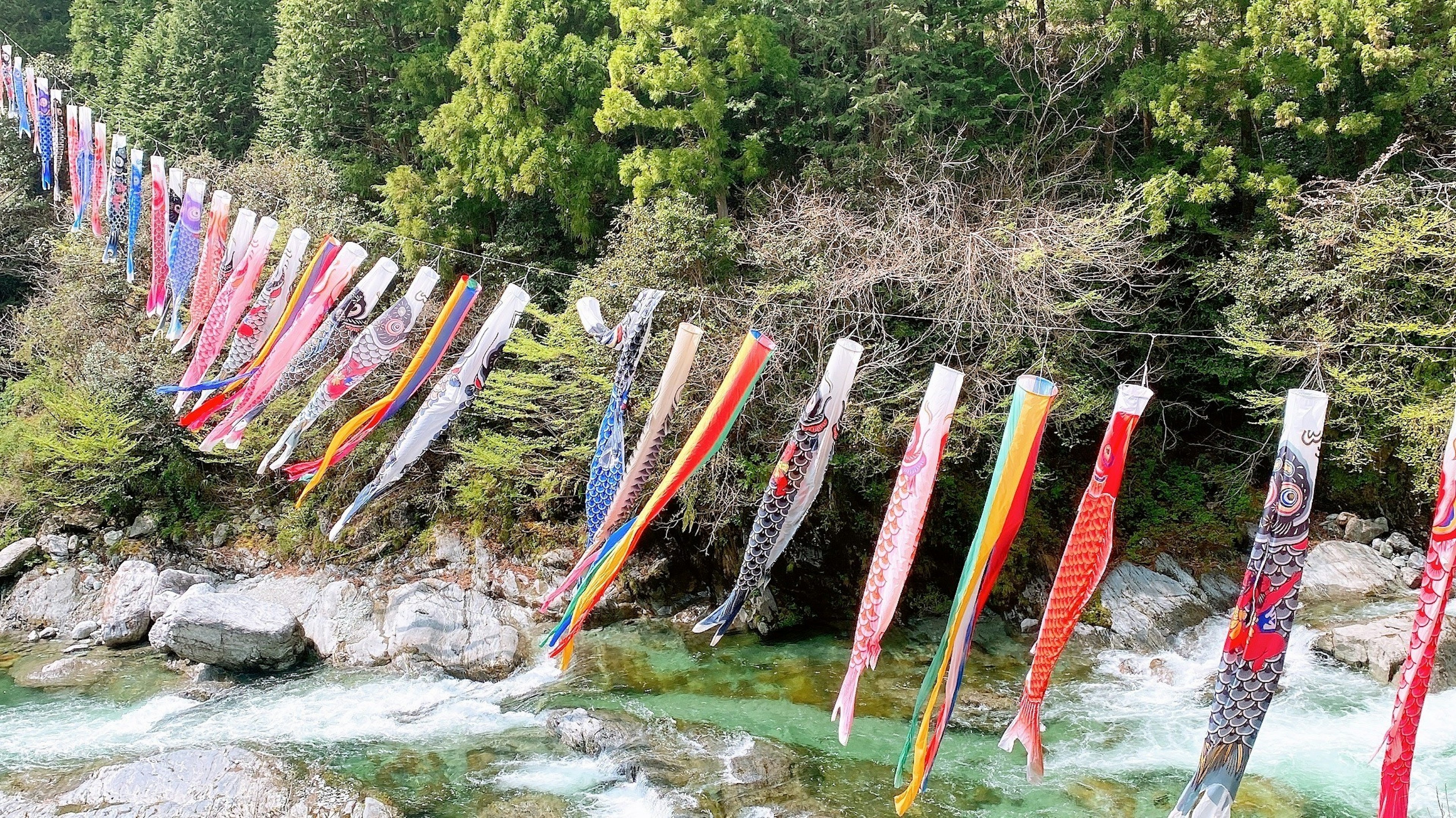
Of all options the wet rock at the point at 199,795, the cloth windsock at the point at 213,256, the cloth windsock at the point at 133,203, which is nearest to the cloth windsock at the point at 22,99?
the cloth windsock at the point at 133,203

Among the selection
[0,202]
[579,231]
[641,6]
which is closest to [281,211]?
[579,231]

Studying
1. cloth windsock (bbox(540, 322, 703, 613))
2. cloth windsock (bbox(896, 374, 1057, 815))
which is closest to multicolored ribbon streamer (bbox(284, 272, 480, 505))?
cloth windsock (bbox(540, 322, 703, 613))

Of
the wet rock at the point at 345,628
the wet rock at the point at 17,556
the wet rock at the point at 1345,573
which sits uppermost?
the wet rock at the point at 1345,573

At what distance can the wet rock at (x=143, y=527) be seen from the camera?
15758mm

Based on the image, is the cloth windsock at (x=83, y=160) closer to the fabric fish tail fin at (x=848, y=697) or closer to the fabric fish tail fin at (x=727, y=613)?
the fabric fish tail fin at (x=727, y=613)

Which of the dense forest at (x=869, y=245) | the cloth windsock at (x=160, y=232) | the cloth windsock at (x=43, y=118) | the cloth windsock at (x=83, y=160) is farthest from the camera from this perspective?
the cloth windsock at (x=43, y=118)

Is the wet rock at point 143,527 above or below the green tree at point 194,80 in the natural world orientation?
below

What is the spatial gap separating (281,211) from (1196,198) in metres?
14.2

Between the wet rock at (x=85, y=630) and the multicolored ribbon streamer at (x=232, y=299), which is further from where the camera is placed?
the wet rock at (x=85, y=630)

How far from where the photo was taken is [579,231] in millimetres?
15492

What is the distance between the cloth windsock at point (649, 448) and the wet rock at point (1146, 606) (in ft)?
22.2

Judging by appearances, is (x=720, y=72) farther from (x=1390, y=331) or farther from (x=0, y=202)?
(x=0, y=202)

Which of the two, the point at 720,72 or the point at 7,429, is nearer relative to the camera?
the point at 720,72

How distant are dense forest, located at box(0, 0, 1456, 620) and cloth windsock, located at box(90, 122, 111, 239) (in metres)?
2.34
